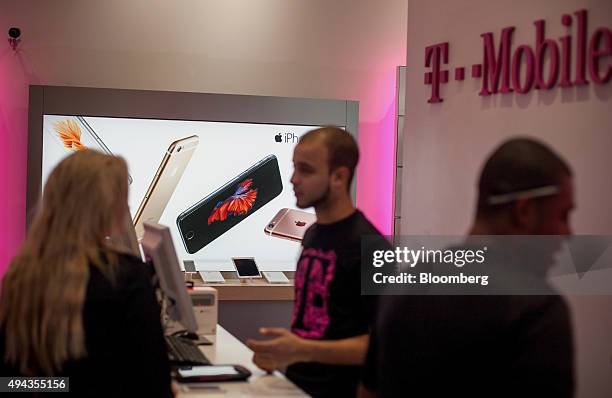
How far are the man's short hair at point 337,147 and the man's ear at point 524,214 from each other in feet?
4.42

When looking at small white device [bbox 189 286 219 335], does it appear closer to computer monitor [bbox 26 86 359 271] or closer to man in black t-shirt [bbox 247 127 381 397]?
man in black t-shirt [bbox 247 127 381 397]

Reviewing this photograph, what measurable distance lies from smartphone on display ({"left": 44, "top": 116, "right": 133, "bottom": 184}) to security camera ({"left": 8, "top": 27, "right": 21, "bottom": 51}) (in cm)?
54

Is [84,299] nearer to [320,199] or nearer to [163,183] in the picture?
[320,199]

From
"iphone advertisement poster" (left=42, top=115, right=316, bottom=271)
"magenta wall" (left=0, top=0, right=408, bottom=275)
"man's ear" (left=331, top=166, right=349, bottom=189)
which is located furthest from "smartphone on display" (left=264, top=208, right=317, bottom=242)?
"man's ear" (left=331, top=166, right=349, bottom=189)

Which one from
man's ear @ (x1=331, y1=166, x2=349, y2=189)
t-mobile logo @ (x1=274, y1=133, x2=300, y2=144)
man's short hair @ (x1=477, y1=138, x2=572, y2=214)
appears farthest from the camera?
t-mobile logo @ (x1=274, y1=133, x2=300, y2=144)

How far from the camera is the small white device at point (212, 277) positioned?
5145 mm

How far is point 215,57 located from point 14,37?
1.27m

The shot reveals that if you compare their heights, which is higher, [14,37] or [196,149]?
[14,37]

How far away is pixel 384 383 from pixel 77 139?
147 inches

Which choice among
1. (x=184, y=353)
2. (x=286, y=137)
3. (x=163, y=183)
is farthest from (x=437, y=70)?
(x=184, y=353)

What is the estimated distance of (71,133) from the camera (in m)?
5.00

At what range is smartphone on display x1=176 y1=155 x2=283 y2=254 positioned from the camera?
521cm

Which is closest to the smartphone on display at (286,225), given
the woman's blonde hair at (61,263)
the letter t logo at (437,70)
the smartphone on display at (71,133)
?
the smartphone on display at (71,133)

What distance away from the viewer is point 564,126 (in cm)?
327
